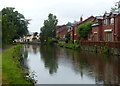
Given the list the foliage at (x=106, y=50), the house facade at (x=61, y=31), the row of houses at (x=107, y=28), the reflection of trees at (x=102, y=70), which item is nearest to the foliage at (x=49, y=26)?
the house facade at (x=61, y=31)

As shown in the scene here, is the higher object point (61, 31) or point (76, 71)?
point (61, 31)

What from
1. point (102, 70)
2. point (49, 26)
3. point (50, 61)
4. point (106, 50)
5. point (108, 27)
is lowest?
point (50, 61)

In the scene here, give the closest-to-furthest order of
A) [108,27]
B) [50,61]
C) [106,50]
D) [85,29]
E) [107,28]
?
[50,61] < [106,50] < [108,27] < [107,28] < [85,29]

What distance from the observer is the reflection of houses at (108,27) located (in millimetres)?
41112

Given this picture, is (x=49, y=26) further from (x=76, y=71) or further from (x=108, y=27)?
(x=76, y=71)

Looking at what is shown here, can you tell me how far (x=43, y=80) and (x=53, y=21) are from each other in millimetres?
94808

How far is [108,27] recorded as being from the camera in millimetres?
44688

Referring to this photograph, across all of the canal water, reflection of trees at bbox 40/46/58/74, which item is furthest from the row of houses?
the canal water

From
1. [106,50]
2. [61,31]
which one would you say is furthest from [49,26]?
[106,50]

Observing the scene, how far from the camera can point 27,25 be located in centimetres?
8650

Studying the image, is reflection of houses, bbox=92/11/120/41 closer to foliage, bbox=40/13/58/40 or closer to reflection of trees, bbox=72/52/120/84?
reflection of trees, bbox=72/52/120/84

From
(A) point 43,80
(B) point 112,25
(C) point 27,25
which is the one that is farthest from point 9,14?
(A) point 43,80

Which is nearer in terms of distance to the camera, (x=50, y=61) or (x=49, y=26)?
(x=50, y=61)

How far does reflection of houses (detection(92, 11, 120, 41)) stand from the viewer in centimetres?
4111
